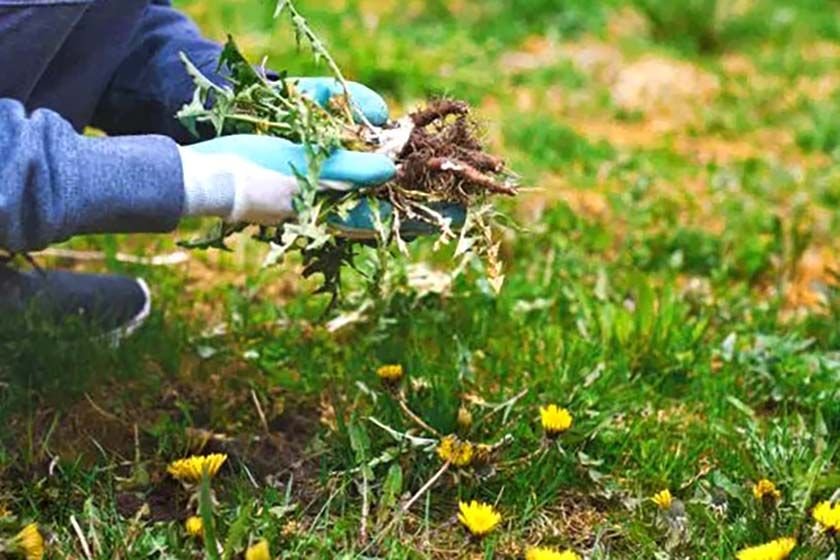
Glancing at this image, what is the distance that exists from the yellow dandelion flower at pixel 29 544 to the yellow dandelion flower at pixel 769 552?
79 centimetres

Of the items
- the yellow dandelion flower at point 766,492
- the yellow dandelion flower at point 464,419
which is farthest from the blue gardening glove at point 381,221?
the yellow dandelion flower at point 766,492

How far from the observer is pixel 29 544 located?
1.74 metres

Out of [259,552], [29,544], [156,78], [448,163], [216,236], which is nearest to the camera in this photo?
[259,552]

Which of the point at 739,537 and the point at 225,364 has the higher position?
the point at 739,537

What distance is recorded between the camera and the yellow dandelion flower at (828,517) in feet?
5.83

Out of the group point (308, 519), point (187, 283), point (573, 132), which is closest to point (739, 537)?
point (308, 519)

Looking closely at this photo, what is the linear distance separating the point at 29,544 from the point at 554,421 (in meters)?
0.66

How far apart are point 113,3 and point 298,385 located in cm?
62

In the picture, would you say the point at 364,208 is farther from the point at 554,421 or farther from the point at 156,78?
the point at 156,78

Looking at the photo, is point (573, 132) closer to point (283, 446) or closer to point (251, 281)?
point (251, 281)

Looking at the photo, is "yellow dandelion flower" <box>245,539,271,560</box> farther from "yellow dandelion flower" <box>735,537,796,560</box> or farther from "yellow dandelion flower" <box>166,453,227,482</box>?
"yellow dandelion flower" <box>735,537,796,560</box>

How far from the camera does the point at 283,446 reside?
218 centimetres

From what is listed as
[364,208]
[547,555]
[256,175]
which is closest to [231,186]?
[256,175]

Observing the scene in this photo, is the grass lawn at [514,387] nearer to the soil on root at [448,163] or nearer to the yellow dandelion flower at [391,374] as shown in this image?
the yellow dandelion flower at [391,374]
